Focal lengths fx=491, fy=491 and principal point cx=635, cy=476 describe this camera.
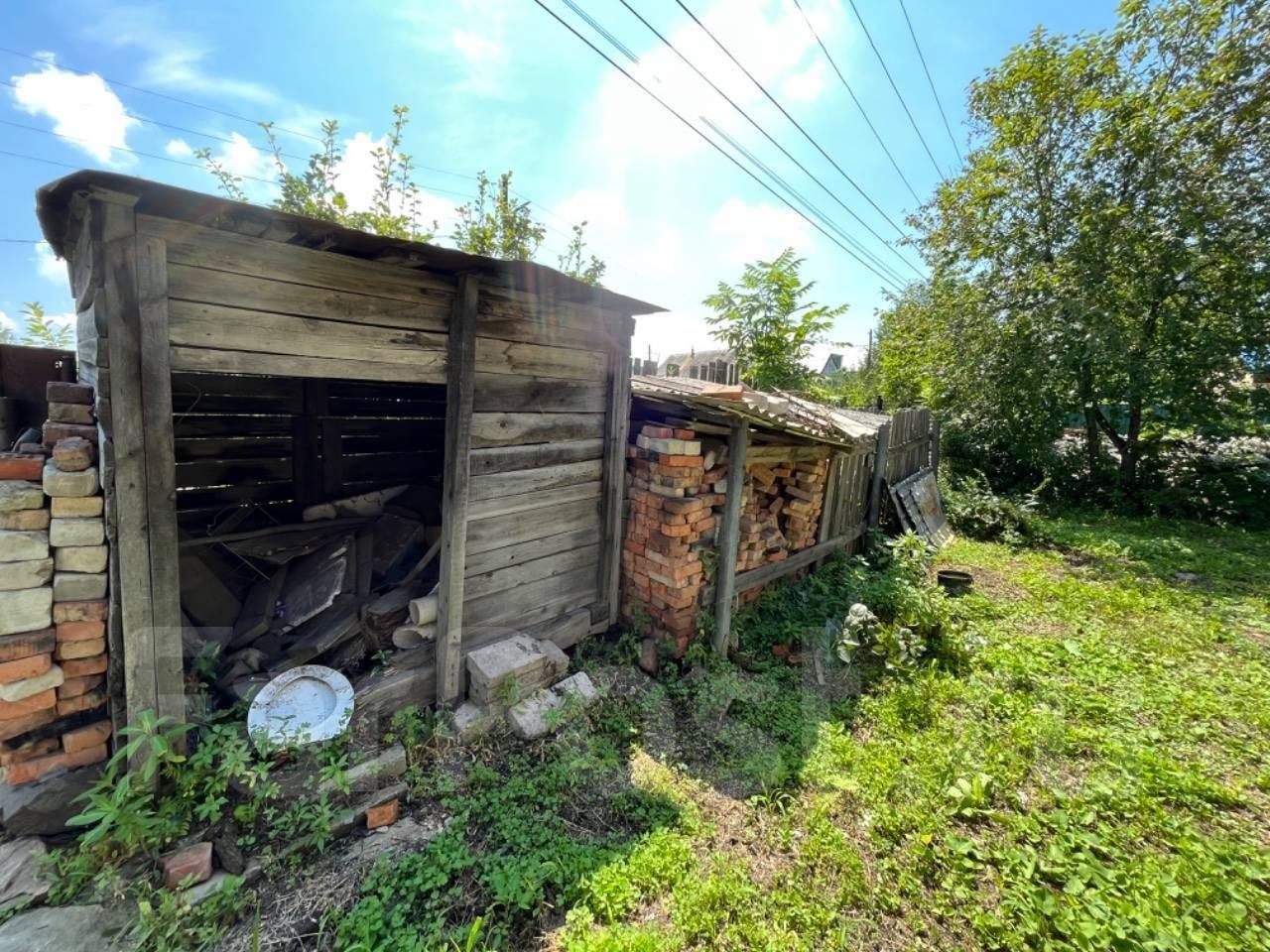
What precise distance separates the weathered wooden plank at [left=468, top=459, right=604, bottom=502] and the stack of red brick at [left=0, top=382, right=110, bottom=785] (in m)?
1.60

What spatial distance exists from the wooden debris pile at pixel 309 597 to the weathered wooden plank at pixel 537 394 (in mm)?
1318

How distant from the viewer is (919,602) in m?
4.28

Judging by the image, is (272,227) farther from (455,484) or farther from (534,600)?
(534,600)

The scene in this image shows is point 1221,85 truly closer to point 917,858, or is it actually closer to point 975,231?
point 975,231

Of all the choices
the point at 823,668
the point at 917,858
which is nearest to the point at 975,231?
the point at 823,668

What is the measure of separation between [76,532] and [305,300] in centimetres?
131

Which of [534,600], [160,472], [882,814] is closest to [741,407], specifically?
[534,600]

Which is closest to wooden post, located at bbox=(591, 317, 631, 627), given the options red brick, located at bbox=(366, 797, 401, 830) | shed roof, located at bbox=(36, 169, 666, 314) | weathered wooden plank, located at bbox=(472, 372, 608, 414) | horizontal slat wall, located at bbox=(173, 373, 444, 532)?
weathered wooden plank, located at bbox=(472, 372, 608, 414)

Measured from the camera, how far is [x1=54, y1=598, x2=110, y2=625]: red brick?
2012 millimetres

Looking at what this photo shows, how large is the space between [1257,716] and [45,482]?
6732mm

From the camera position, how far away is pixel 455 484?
9.32 ft

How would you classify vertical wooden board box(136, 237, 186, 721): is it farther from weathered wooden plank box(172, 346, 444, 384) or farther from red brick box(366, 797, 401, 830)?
red brick box(366, 797, 401, 830)

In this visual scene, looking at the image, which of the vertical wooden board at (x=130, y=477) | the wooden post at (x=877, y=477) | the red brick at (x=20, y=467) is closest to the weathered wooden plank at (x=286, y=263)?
the vertical wooden board at (x=130, y=477)

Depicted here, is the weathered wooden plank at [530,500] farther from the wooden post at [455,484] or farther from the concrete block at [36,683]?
the concrete block at [36,683]
